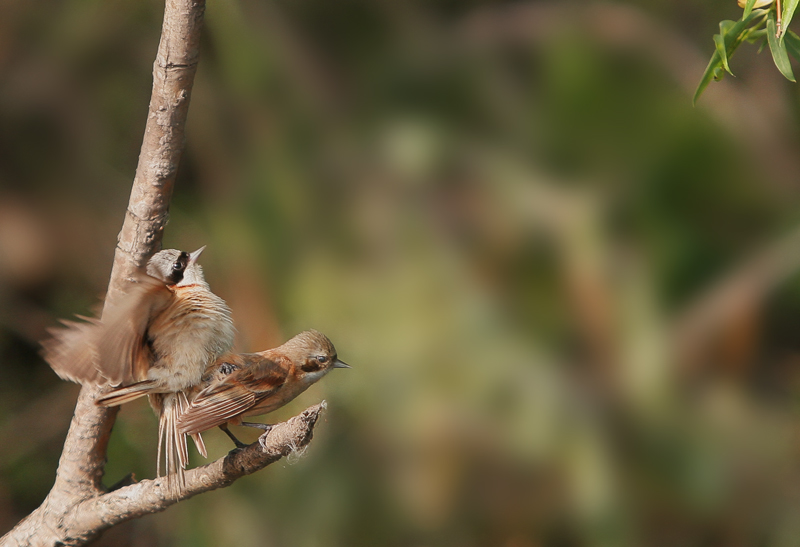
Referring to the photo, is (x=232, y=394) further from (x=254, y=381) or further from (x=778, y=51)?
(x=778, y=51)

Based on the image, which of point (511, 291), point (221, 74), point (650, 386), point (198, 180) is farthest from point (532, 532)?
point (221, 74)

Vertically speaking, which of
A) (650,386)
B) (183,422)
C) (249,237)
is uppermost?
(249,237)

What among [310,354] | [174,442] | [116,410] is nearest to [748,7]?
[310,354]

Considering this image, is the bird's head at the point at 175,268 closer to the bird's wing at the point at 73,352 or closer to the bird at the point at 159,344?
the bird at the point at 159,344

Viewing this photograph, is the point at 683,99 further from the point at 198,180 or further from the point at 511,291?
the point at 198,180

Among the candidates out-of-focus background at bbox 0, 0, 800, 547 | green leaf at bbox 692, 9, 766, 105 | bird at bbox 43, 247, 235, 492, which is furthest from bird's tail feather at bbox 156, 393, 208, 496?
out-of-focus background at bbox 0, 0, 800, 547

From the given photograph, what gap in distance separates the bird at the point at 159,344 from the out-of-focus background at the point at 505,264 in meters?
1.04

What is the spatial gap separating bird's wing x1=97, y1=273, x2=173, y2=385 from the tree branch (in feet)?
0.11

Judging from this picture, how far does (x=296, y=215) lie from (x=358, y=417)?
576 mm

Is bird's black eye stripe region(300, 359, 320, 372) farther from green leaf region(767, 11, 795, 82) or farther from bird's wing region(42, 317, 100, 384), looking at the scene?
green leaf region(767, 11, 795, 82)

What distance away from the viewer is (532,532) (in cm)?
212

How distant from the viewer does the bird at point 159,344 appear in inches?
34.4

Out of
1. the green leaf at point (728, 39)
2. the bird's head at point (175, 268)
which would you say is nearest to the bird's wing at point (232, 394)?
the bird's head at point (175, 268)

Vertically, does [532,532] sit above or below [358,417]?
below
